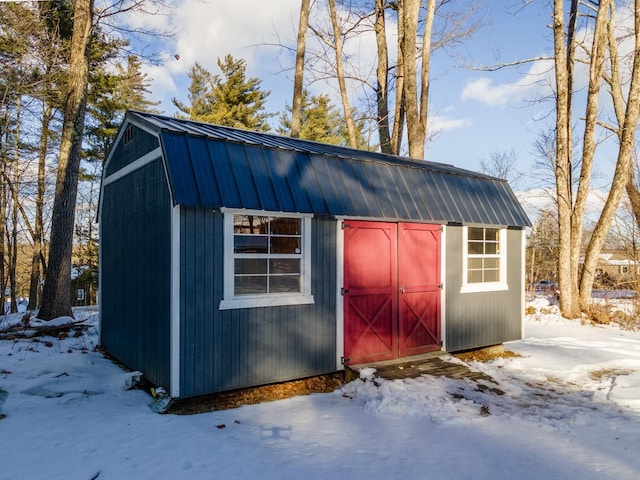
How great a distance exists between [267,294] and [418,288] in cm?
257

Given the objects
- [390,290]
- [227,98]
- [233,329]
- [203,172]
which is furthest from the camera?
[227,98]

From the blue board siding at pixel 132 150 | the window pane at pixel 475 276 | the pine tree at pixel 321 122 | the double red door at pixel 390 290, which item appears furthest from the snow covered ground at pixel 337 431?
the pine tree at pixel 321 122

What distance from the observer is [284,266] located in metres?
5.27

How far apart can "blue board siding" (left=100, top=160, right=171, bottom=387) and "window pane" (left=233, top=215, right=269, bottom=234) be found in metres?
0.76

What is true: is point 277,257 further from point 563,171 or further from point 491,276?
point 563,171

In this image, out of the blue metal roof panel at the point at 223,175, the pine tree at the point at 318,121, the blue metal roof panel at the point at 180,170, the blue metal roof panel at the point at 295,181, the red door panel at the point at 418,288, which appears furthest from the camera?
the pine tree at the point at 318,121

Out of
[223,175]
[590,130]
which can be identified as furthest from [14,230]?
[590,130]

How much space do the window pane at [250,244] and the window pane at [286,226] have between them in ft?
0.62

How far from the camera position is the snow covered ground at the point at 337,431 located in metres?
3.22

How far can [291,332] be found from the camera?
5.19m

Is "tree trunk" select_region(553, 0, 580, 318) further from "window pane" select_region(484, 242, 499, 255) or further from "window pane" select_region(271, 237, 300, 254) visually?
"window pane" select_region(271, 237, 300, 254)

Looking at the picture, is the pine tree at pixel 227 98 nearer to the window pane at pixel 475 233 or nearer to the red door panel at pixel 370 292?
the window pane at pixel 475 233

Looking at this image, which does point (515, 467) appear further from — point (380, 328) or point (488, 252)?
point (488, 252)

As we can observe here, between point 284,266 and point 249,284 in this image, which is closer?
point 249,284
